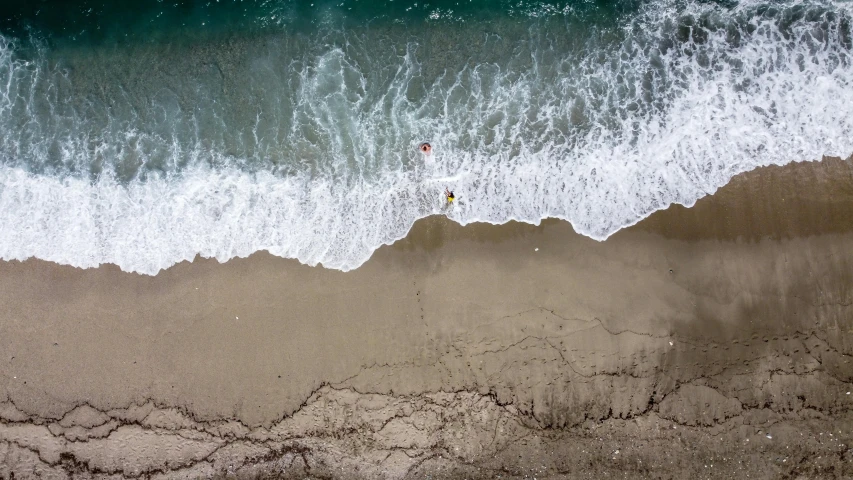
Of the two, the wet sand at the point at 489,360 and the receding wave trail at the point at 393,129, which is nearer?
the wet sand at the point at 489,360

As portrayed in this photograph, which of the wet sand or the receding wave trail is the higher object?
the receding wave trail

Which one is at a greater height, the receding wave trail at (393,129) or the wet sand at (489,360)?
the receding wave trail at (393,129)

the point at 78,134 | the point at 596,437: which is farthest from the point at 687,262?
the point at 78,134

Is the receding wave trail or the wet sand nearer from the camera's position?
the wet sand

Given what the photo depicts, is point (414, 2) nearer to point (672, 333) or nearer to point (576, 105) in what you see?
point (576, 105)
